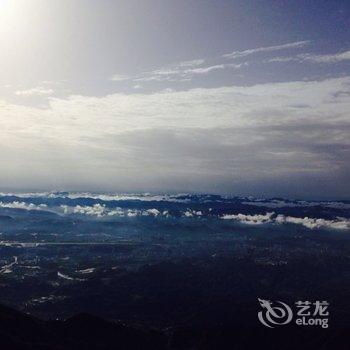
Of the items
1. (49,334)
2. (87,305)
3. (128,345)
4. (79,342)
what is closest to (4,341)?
(49,334)

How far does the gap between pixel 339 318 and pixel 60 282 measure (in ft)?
406

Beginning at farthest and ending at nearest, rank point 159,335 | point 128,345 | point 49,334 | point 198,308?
1. point 198,308
2. point 159,335
3. point 128,345
4. point 49,334

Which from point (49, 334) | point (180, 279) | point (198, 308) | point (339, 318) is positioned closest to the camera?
point (49, 334)

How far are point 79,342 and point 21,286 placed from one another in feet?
368

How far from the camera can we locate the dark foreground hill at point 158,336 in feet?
268

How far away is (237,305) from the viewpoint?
154 metres

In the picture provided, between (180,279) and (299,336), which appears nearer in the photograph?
(299,336)

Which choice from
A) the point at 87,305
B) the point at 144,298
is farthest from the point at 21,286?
the point at 144,298

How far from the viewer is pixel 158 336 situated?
339 feet

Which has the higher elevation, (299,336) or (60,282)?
(299,336)

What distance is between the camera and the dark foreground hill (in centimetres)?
8162

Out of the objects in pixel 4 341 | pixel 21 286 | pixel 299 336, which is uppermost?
pixel 4 341

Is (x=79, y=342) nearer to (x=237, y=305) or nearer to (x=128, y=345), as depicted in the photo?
(x=128, y=345)

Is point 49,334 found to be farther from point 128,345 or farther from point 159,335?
point 159,335
